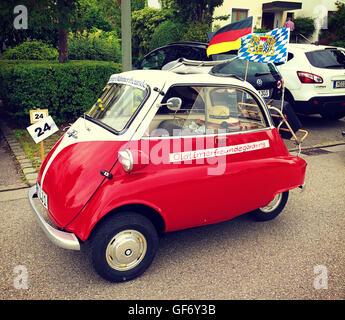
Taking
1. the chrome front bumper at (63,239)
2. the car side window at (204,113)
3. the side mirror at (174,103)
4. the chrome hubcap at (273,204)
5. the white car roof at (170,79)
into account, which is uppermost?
the white car roof at (170,79)

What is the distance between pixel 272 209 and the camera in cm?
452

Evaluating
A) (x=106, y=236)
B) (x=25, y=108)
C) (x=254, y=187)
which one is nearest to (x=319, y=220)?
(x=254, y=187)

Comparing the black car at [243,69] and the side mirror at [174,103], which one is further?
the black car at [243,69]

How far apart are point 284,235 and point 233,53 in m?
5.40

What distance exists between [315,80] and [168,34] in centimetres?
807

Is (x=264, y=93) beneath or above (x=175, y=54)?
beneath

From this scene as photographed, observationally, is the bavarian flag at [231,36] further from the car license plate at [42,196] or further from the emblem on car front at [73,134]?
the car license plate at [42,196]

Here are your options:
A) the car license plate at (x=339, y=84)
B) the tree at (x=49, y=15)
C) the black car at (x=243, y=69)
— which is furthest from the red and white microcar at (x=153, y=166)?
the car license plate at (x=339, y=84)

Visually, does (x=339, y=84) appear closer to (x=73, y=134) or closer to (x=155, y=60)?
(x=155, y=60)

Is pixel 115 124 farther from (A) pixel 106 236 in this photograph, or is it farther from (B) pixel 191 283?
(B) pixel 191 283

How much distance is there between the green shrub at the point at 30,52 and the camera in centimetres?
1035

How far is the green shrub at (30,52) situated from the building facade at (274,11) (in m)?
12.6

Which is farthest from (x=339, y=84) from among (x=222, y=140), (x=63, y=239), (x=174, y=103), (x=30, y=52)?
(x=30, y=52)

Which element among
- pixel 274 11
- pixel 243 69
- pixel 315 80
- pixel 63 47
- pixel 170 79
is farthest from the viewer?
pixel 274 11
